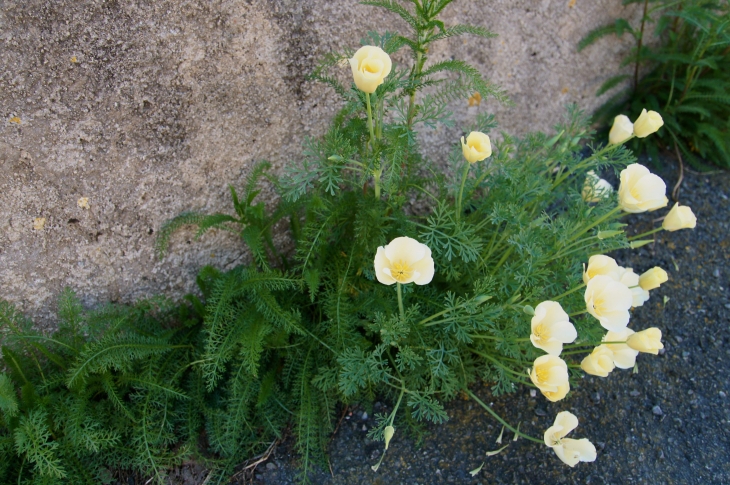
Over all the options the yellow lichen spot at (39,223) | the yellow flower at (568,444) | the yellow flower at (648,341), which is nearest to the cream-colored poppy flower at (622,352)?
the yellow flower at (648,341)

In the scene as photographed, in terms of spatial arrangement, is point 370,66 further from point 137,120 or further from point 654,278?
point 654,278

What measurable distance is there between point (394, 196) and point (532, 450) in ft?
3.33

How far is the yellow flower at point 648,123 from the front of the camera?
1.80 meters

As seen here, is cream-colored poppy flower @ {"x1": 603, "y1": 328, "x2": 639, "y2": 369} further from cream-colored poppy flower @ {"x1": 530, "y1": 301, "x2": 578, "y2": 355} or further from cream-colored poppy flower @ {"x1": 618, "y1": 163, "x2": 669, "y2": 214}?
cream-colored poppy flower @ {"x1": 618, "y1": 163, "x2": 669, "y2": 214}

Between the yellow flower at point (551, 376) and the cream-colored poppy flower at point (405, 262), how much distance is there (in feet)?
1.39

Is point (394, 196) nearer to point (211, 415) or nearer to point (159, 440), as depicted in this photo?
point (211, 415)

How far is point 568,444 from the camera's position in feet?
5.45

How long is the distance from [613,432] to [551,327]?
2.41 ft

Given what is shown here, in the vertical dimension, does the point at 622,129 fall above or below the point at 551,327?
above

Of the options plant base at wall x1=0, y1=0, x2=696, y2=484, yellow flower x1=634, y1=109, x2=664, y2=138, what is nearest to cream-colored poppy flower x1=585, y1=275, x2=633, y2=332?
plant base at wall x1=0, y1=0, x2=696, y2=484

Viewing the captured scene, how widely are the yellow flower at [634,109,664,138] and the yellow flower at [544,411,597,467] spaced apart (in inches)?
38.1

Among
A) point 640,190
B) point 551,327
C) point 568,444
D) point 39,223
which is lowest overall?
A: point 568,444

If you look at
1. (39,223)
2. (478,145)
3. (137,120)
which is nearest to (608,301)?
(478,145)

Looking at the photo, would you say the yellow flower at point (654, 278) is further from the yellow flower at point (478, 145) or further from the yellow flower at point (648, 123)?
the yellow flower at point (478, 145)
